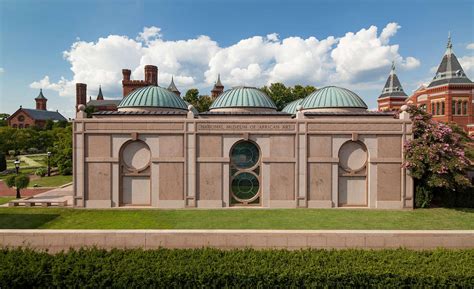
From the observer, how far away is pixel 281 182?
69.3 ft

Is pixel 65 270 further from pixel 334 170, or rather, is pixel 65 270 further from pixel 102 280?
pixel 334 170

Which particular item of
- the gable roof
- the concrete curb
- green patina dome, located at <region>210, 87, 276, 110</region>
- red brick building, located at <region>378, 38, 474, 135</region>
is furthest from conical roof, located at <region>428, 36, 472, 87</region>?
the gable roof

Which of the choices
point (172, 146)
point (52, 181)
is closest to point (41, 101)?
point (52, 181)

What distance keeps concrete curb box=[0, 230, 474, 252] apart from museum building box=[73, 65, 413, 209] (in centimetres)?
1014

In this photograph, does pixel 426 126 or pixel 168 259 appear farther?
pixel 426 126

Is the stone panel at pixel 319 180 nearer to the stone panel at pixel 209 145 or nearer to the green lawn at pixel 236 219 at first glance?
the green lawn at pixel 236 219

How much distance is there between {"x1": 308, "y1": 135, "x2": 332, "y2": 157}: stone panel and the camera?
21047 millimetres

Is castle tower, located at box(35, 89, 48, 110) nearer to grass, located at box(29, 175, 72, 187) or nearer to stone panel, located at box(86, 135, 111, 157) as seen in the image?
grass, located at box(29, 175, 72, 187)

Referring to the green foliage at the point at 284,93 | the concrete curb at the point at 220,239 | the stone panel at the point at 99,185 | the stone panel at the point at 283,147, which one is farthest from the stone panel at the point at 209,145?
the green foliage at the point at 284,93

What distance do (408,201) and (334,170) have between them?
5799mm

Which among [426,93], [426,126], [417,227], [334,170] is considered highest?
[426,93]

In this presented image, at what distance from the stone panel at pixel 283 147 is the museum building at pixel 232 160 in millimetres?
73

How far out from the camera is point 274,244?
1077 centimetres

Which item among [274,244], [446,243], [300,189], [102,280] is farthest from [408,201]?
[102,280]
